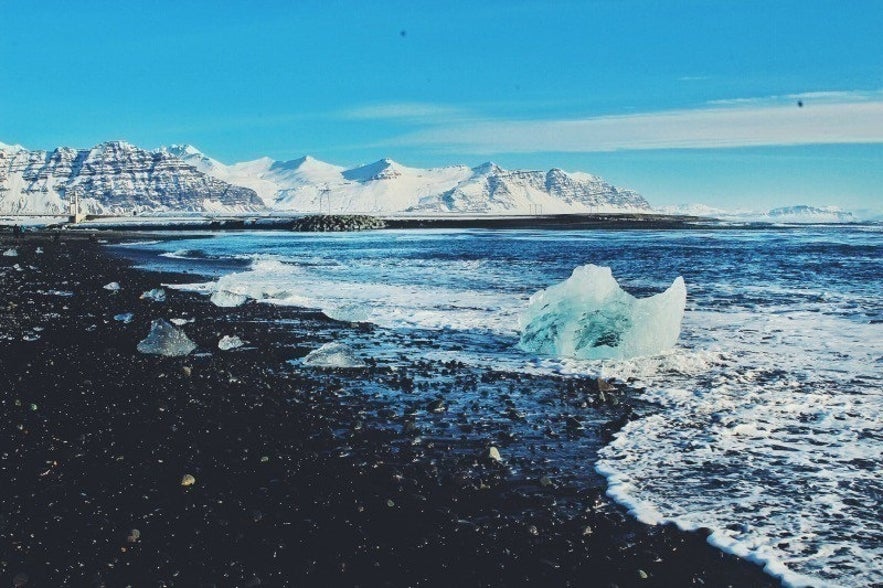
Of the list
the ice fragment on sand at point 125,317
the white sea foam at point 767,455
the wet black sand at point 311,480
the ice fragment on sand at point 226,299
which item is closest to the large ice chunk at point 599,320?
the white sea foam at point 767,455

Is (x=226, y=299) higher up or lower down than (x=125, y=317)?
higher up

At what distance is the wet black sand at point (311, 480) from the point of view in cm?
527

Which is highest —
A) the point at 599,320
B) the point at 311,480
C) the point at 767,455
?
the point at 599,320

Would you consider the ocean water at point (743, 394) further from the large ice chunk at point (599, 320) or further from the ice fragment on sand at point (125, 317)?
the ice fragment on sand at point (125, 317)

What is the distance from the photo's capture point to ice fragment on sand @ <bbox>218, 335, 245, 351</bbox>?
13602 millimetres

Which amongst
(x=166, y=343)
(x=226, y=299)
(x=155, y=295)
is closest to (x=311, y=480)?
(x=166, y=343)

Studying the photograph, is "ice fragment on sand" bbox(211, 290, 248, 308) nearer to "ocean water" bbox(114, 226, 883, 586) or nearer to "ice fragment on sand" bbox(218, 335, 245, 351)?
"ocean water" bbox(114, 226, 883, 586)

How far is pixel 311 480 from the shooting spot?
6.96 metres

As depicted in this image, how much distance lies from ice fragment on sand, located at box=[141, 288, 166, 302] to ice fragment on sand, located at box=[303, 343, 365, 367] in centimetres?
1053

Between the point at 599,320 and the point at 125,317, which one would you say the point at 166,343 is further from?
the point at 599,320

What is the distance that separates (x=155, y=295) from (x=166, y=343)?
9120 millimetres

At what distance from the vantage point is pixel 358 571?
521cm

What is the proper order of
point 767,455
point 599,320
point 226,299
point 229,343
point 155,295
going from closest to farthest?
point 767,455, point 599,320, point 229,343, point 226,299, point 155,295

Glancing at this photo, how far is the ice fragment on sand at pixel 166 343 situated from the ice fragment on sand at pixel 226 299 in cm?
651
